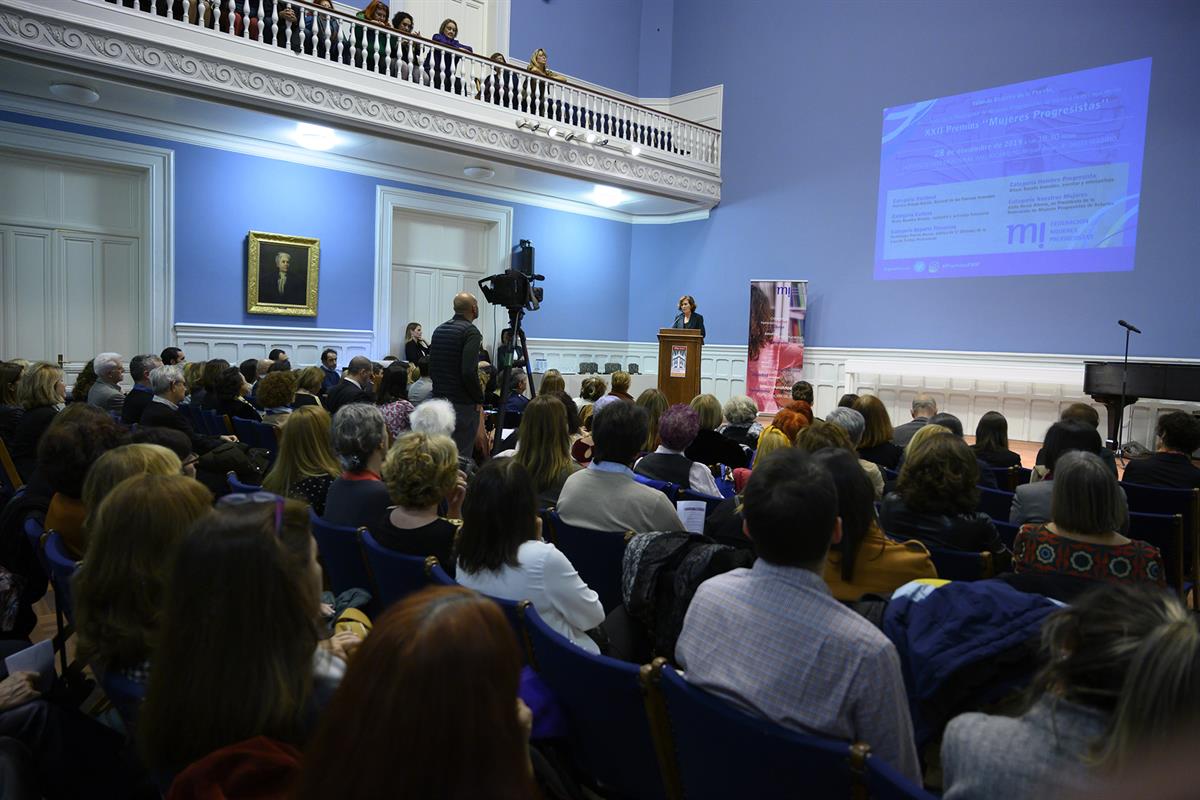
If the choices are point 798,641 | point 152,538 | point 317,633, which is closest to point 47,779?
point 152,538

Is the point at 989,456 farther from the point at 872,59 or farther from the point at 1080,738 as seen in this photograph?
the point at 872,59

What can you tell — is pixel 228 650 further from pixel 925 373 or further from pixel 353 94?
pixel 925 373

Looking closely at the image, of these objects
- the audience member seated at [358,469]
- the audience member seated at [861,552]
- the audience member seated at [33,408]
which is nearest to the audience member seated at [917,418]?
the audience member seated at [861,552]

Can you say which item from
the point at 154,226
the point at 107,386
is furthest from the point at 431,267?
the point at 107,386

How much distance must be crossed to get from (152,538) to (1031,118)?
1038 cm

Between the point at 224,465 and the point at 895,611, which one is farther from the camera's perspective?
the point at 224,465

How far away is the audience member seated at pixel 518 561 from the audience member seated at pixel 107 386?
4.01 metres

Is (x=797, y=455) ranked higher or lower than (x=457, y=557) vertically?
higher

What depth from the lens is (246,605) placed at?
108 centimetres

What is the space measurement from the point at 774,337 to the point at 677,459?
856cm

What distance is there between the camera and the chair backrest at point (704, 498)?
3.02 metres

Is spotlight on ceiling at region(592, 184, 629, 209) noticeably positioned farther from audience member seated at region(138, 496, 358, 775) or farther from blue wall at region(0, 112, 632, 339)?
audience member seated at region(138, 496, 358, 775)

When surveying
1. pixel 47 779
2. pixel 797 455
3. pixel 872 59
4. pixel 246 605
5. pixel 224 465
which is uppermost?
pixel 872 59

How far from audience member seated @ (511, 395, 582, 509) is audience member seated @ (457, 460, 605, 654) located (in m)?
1.25
